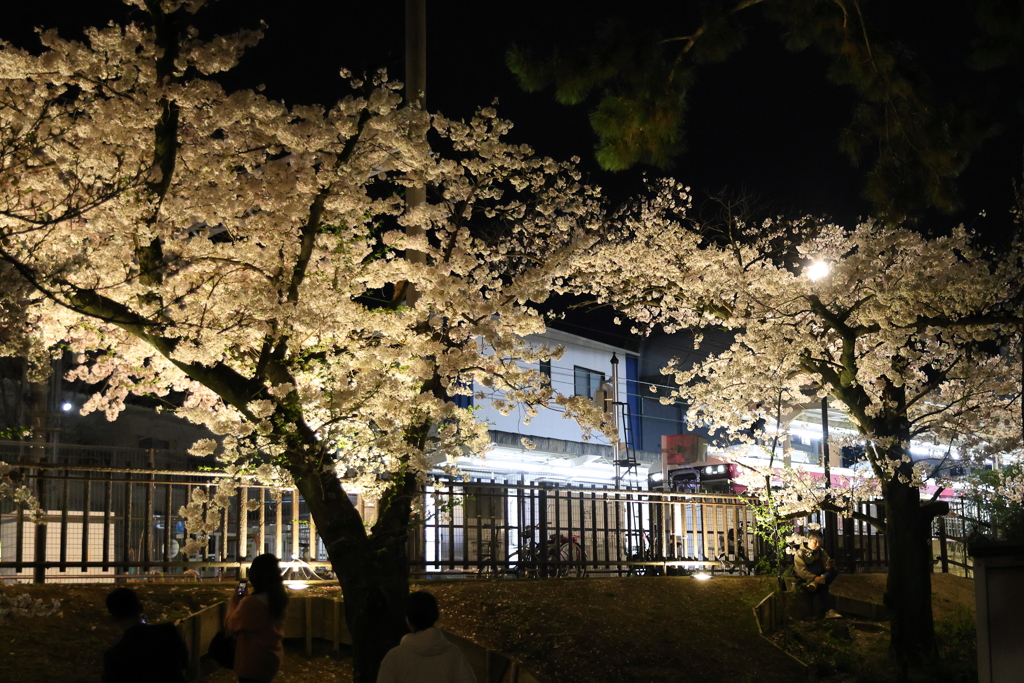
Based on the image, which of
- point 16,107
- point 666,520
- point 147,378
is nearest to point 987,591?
point 147,378

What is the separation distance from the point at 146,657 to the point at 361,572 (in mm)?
3889

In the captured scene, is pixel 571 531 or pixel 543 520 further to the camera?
pixel 571 531

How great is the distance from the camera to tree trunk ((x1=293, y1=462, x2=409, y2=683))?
29.4 ft

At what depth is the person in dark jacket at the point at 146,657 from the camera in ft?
17.4

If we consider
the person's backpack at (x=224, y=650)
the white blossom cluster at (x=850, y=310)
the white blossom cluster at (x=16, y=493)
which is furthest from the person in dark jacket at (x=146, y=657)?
the white blossom cluster at (x=850, y=310)

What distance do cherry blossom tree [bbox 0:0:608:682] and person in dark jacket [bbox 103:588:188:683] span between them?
358 cm

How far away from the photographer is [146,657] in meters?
5.32

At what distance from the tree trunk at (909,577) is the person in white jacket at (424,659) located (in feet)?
33.8

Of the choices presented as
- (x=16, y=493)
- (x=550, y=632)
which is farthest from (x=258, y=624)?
(x=550, y=632)

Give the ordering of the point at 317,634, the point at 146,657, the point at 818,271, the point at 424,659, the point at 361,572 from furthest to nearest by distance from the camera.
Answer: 1. the point at 818,271
2. the point at 317,634
3. the point at 361,572
4. the point at 424,659
5. the point at 146,657

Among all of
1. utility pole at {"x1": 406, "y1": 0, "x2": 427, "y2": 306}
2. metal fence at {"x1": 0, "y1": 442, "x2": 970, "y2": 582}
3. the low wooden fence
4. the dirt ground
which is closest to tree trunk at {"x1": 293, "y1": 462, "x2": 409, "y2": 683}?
metal fence at {"x1": 0, "y1": 442, "x2": 970, "y2": 582}

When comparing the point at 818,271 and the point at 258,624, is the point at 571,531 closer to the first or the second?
the point at 818,271

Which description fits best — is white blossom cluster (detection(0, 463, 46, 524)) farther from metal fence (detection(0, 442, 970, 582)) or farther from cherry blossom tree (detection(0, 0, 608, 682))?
cherry blossom tree (detection(0, 0, 608, 682))

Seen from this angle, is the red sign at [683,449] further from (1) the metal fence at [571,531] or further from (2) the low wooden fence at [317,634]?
(2) the low wooden fence at [317,634]
